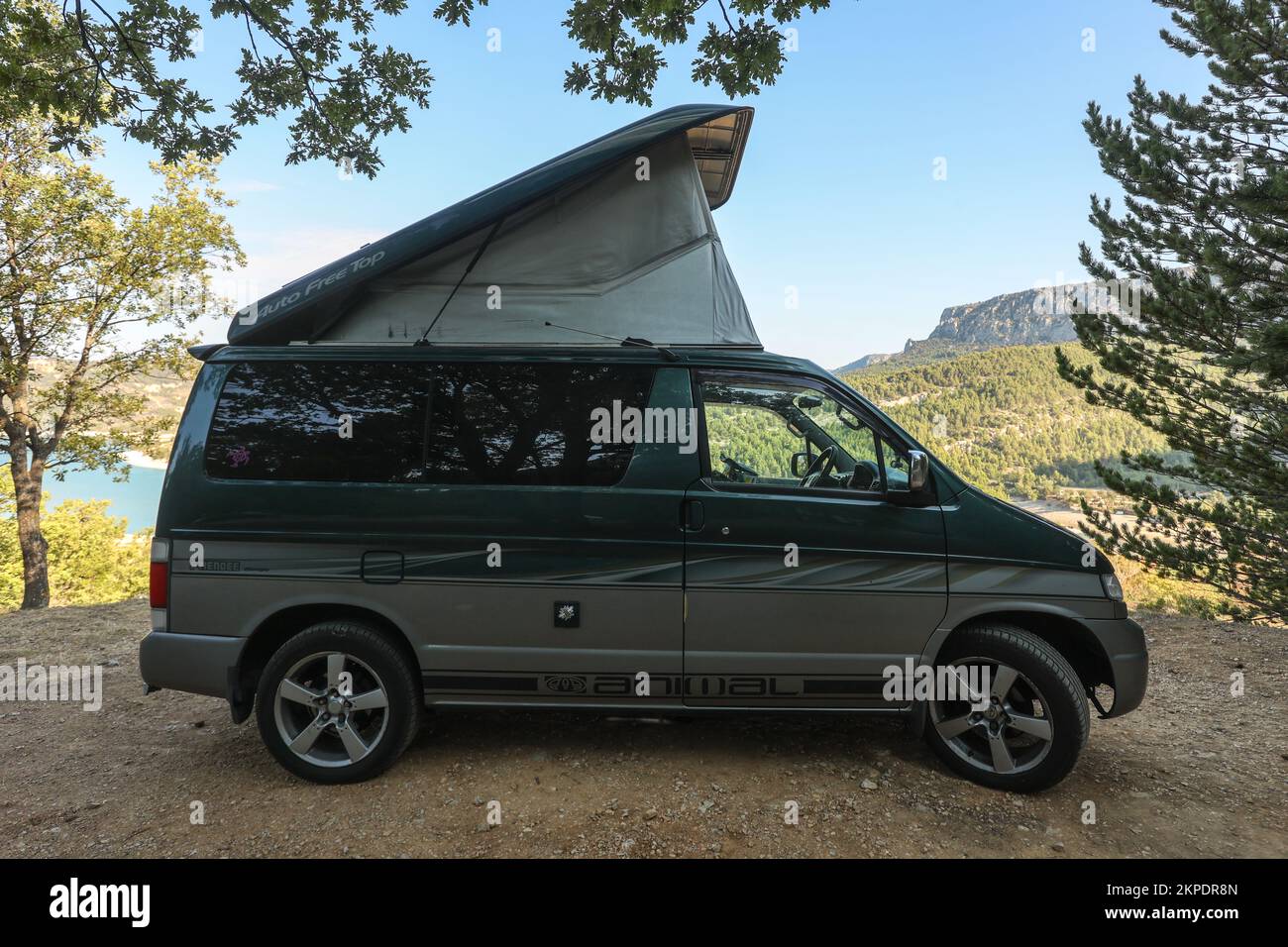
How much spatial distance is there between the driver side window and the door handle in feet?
0.63

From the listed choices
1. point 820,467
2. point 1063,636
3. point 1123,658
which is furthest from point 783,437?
point 1123,658

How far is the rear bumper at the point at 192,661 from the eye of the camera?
314 centimetres

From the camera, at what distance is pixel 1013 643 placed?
3.08 meters

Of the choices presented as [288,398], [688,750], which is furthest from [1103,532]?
[288,398]

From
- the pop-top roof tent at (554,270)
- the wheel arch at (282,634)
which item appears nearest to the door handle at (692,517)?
the pop-top roof tent at (554,270)

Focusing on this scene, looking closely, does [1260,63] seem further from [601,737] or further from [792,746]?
[601,737]

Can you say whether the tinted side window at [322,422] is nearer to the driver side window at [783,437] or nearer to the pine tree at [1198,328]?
the driver side window at [783,437]

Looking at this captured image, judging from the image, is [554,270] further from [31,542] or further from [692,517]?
[31,542]

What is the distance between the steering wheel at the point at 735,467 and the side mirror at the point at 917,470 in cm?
80

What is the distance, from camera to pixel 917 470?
9.82 feet

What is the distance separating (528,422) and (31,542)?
607 inches

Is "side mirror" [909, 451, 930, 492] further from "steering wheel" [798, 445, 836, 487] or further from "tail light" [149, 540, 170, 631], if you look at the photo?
"tail light" [149, 540, 170, 631]

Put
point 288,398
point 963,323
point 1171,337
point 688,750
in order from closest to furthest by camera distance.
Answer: point 288,398 < point 688,750 < point 1171,337 < point 963,323
